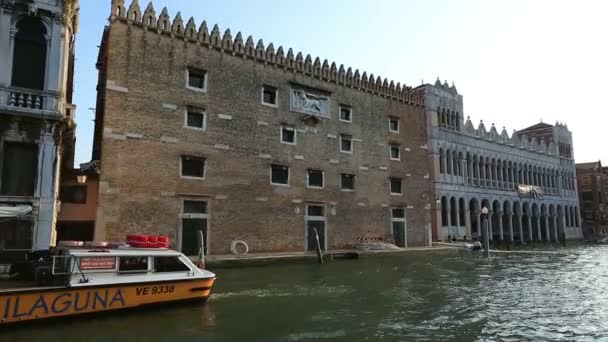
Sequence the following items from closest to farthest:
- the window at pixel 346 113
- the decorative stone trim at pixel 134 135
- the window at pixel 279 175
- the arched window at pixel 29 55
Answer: the arched window at pixel 29 55, the decorative stone trim at pixel 134 135, the window at pixel 279 175, the window at pixel 346 113

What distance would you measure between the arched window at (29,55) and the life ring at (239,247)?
11.2 m

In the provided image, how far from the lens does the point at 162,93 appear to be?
20.8m

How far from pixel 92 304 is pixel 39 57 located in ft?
33.2

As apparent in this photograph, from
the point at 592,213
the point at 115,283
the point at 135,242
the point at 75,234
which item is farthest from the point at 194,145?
the point at 592,213

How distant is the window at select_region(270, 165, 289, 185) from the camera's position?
24266 mm

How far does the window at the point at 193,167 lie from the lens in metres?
21.1

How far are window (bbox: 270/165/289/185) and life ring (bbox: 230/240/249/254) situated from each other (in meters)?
3.97

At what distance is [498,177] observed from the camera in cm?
4441

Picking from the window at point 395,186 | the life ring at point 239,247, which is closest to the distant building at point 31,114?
the life ring at point 239,247

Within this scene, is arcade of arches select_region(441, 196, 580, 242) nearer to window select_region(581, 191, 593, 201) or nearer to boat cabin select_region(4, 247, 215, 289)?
window select_region(581, 191, 593, 201)

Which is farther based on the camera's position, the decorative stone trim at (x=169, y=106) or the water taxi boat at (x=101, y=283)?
the decorative stone trim at (x=169, y=106)

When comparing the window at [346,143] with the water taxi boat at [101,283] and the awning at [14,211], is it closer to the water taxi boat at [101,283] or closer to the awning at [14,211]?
the water taxi boat at [101,283]

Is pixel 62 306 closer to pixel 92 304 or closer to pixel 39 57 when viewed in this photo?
pixel 92 304

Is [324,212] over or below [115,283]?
over
